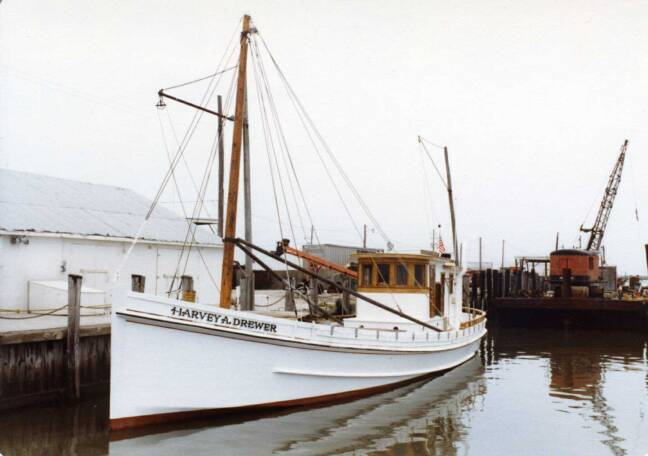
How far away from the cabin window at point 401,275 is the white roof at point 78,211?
9484 mm

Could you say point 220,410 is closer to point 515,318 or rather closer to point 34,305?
point 34,305

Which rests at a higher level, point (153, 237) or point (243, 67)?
point (243, 67)

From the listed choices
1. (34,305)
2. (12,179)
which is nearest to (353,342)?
(34,305)

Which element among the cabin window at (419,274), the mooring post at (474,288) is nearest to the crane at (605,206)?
the mooring post at (474,288)

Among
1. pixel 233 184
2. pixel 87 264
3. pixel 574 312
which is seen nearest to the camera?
pixel 233 184

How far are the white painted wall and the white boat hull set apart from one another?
6021 millimetres

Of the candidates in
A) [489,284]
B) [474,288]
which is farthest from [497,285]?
[474,288]

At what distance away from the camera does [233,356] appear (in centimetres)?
1109

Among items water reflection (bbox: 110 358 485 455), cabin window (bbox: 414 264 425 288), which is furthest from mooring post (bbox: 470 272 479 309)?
water reflection (bbox: 110 358 485 455)

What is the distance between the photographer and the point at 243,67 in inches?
511

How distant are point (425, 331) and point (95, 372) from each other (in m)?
7.96

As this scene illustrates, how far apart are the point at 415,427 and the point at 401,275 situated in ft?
16.5

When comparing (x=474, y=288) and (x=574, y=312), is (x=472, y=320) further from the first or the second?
(x=474, y=288)

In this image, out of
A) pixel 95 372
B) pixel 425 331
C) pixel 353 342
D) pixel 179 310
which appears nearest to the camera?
pixel 179 310
